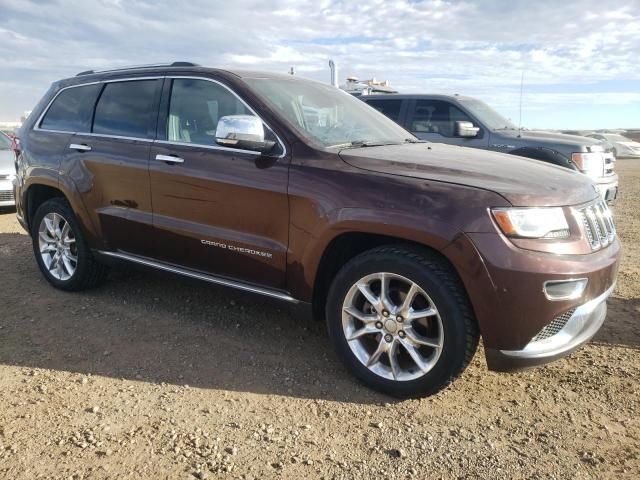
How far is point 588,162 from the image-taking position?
771 centimetres

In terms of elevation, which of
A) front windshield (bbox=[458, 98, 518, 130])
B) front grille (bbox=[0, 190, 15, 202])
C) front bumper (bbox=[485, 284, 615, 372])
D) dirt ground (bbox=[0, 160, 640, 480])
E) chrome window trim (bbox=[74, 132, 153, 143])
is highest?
front windshield (bbox=[458, 98, 518, 130])

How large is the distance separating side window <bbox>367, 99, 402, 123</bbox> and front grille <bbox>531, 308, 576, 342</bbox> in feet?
21.5

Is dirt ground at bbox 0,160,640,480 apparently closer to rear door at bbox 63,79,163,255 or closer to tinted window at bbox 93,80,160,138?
rear door at bbox 63,79,163,255

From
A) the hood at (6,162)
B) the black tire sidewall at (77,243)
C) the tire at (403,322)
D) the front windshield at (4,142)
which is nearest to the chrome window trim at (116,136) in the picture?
the black tire sidewall at (77,243)

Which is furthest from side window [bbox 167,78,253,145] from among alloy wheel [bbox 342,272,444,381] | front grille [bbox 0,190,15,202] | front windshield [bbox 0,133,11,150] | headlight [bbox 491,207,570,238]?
front windshield [bbox 0,133,11,150]

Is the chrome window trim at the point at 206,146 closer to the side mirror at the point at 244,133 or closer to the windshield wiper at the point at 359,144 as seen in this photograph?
the side mirror at the point at 244,133

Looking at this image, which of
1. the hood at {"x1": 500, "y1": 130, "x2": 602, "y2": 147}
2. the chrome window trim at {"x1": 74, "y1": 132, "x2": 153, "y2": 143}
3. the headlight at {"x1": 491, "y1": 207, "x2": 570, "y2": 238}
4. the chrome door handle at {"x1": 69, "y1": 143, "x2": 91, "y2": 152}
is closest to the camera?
the headlight at {"x1": 491, "y1": 207, "x2": 570, "y2": 238}

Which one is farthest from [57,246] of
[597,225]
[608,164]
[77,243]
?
[608,164]

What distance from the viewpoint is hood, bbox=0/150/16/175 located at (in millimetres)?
9102

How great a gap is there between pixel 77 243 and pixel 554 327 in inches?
148

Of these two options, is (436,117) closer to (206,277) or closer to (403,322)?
(206,277)

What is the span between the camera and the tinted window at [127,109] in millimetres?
4148

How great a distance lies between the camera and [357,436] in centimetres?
279

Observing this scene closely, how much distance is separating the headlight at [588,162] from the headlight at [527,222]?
17.8 ft
